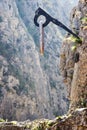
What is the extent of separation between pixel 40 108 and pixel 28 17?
26.9 meters

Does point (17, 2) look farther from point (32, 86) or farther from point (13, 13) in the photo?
point (32, 86)

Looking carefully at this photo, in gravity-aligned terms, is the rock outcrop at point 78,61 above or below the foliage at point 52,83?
above

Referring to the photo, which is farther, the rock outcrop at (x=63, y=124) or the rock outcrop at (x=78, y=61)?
the rock outcrop at (x=78, y=61)

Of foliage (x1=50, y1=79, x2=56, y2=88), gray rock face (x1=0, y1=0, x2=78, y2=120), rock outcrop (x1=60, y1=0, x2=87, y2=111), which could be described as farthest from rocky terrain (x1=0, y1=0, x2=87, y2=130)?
foliage (x1=50, y1=79, x2=56, y2=88)

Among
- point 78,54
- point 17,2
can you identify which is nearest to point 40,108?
point 17,2

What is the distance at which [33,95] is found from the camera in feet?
207

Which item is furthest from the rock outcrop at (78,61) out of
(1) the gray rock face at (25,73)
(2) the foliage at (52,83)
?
(2) the foliage at (52,83)

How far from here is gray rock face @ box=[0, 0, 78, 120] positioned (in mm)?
59250

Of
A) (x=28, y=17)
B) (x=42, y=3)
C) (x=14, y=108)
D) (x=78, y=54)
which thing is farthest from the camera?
(x=42, y=3)

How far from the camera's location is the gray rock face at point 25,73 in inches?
2333

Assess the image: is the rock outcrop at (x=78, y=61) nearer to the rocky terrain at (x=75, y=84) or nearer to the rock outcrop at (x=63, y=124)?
the rocky terrain at (x=75, y=84)

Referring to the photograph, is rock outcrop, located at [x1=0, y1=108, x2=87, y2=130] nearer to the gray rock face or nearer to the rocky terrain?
the rocky terrain

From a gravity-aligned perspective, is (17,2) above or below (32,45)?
above

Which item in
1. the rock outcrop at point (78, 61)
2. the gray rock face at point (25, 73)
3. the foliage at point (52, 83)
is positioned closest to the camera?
the rock outcrop at point (78, 61)
